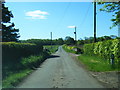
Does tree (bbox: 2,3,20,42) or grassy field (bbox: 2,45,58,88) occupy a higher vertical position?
tree (bbox: 2,3,20,42)

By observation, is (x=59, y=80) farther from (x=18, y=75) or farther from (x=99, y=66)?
(x=99, y=66)

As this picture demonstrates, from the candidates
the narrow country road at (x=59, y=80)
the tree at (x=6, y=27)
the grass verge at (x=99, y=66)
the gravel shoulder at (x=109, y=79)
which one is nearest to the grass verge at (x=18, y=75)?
the narrow country road at (x=59, y=80)

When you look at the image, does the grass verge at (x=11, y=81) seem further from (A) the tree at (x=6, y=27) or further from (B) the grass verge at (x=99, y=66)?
(A) the tree at (x=6, y=27)

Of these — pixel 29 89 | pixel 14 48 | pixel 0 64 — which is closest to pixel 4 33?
pixel 14 48

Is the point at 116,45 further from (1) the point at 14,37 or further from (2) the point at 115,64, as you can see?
(1) the point at 14,37

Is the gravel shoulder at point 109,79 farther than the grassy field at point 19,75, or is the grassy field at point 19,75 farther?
the gravel shoulder at point 109,79

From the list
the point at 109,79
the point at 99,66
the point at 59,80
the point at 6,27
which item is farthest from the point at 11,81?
the point at 6,27

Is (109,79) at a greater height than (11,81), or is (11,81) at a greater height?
(11,81)

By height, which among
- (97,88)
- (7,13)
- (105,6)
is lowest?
(97,88)

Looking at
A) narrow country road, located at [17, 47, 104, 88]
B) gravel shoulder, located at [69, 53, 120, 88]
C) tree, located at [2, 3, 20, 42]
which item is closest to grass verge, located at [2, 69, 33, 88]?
narrow country road, located at [17, 47, 104, 88]

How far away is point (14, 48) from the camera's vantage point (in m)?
21.0

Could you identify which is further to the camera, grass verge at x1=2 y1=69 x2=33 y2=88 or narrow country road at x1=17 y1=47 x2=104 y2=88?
narrow country road at x1=17 y1=47 x2=104 y2=88

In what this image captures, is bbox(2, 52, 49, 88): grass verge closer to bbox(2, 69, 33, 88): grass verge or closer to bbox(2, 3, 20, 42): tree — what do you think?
bbox(2, 69, 33, 88): grass verge

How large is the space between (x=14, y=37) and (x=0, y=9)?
27.4ft
